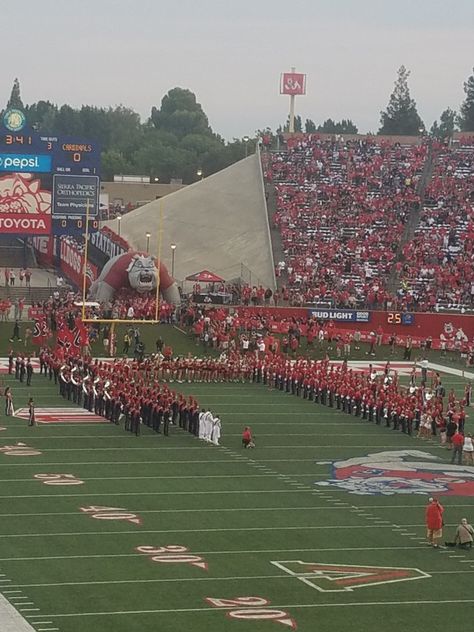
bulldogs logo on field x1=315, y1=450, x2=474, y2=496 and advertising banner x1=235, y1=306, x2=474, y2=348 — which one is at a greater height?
advertising banner x1=235, y1=306, x2=474, y2=348

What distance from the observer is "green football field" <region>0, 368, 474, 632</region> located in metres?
16.3

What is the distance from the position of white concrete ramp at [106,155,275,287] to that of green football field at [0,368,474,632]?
25.6m

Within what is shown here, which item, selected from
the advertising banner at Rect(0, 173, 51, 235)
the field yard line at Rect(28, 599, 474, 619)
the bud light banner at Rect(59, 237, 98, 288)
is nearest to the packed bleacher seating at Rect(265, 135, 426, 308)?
the bud light banner at Rect(59, 237, 98, 288)

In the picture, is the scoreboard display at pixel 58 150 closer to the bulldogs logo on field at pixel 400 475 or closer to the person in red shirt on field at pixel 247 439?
the person in red shirt on field at pixel 247 439

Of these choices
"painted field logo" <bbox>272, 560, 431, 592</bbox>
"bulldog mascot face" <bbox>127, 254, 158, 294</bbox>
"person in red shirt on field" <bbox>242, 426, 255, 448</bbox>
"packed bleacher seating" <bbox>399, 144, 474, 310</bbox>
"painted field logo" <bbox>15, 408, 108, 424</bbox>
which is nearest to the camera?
"painted field logo" <bbox>272, 560, 431, 592</bbox>

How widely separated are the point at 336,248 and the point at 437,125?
99.5 m

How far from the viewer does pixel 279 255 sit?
53.3 metres

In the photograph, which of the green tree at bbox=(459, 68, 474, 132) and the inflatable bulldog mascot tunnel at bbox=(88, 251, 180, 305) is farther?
the green tree at bbox=(459, 68, 474, 132)

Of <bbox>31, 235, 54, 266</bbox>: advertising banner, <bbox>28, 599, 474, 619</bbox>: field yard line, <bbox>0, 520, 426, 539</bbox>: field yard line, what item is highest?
<bbox>31, 235, 54, 266</bbox>: advertising banner

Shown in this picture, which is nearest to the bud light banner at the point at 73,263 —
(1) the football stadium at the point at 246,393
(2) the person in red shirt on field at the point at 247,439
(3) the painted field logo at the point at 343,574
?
(1) the football stadium at the point at 246,393

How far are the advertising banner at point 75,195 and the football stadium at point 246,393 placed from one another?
66 mm

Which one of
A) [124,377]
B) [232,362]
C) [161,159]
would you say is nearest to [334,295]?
[232,362]

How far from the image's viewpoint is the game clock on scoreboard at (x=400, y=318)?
153 feet

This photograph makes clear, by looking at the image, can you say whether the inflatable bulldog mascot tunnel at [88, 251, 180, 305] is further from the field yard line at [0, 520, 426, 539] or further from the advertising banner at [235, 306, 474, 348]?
the field yard line at [0, 520, 426, 539]
